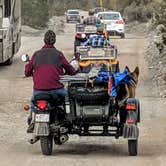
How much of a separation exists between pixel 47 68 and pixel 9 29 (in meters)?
14.7

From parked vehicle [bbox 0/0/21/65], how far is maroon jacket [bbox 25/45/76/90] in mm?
13190

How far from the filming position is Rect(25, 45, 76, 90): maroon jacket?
10.4m

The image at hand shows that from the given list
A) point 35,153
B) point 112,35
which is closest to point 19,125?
point 35,153

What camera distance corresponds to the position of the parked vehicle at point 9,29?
23875 mm

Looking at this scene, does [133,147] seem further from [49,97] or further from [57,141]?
[49,97]

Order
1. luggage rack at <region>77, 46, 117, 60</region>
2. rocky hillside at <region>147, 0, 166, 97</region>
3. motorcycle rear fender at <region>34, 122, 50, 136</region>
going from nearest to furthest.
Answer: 1. motorcycle rear fender at <region>34, 122, 50, 136</region>
2. luggage rack at <region>77, 46, 117, 60</region>
3. rocky hillside at <region>147, 0, 166, 97</region>

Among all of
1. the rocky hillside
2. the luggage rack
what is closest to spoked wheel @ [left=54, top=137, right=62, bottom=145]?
the luggage rack

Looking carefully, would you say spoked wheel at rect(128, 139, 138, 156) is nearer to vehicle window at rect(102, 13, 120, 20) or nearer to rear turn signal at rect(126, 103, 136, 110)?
rear turn signal at rect(126, 103, 136, 110)

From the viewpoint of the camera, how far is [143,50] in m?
32.5

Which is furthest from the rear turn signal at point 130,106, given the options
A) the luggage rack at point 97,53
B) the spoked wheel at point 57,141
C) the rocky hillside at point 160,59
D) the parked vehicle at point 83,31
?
the parked vehicle at point 83,31

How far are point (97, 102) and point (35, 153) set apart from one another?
4.09ft

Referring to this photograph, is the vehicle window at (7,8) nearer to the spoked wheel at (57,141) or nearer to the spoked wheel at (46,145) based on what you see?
the spoked wheel at (57,141)

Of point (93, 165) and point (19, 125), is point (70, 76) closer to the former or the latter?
point (93, 165)

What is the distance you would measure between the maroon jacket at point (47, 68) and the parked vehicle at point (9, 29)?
13190 mm
